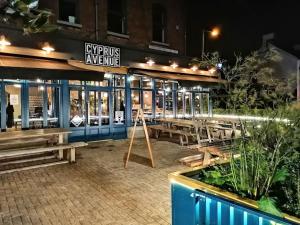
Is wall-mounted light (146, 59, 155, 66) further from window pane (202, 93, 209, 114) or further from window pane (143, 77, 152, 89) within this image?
window pane (202, 93, 209, 114)

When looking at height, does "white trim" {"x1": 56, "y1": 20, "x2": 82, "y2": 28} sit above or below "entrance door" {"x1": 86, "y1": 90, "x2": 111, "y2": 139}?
above

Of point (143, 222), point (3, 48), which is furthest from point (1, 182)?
point (3, 48)

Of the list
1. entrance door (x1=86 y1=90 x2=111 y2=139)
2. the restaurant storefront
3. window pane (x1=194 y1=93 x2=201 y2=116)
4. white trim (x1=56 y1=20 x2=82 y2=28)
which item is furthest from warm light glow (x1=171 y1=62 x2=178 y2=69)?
white trim (x1=56 y1=20 x2=82 y2=28)

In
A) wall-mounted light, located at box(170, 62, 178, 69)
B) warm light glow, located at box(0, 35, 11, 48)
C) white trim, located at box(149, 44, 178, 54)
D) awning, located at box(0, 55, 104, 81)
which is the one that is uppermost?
white trim, located at box(149, 44, 178, 54)

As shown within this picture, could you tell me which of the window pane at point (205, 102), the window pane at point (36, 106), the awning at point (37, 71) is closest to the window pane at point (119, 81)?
the awning at point (37, 71)

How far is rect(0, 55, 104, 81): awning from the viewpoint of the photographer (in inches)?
264

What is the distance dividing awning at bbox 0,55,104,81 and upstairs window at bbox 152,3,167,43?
6.37 m

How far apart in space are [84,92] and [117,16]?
4.08 meters

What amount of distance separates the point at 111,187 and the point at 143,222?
1652 millimetres

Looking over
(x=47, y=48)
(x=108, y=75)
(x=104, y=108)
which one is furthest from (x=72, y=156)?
(x=108, y=75)

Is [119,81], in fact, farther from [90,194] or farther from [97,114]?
[90,194]

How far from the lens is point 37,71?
7156 millimetres

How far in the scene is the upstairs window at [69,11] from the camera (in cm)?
1062

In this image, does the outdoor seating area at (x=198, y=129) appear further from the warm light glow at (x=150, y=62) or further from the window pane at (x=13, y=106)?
the window pane at (x=13, y=106)
